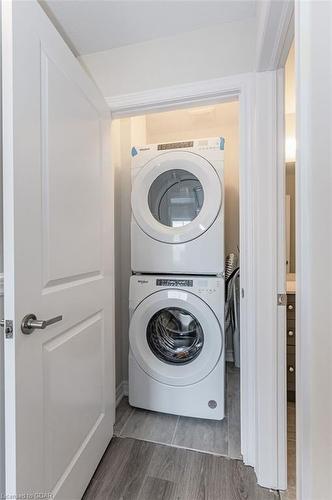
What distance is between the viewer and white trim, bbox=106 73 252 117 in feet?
4.20

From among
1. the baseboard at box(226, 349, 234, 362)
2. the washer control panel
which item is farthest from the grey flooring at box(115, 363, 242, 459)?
the washer control panel

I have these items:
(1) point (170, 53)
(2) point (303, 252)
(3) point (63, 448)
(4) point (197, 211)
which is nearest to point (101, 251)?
(4) point (197, 211)

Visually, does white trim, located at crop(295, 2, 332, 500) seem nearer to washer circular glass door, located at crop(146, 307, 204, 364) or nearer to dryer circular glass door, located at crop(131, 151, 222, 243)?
dryer circular glass door, located at crop(131, 151, 222, 243)

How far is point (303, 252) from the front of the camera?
21.4 inches

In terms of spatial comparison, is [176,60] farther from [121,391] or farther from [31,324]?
[121,391]

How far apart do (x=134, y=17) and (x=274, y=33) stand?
2.36 feet

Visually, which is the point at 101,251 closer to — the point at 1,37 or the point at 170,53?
the point at 1,37

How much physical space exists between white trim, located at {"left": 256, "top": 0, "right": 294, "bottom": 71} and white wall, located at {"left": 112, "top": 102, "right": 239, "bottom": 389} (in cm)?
111

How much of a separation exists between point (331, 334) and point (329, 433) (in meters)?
0.18

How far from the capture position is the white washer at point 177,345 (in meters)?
1.56

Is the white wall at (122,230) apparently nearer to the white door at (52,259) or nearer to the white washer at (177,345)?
the white washer at (177,345)

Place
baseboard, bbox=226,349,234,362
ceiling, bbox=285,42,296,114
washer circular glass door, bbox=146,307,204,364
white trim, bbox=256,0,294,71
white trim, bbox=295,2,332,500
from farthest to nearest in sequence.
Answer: baseboard, bbox=226,349,234,362 → washer circular glass door, bbox=146,307,204,364 → ceiling, bbox=285,42,296,114 → white trim, bbox=256,0,294,71 → white trim, bbox=295,2,332,500

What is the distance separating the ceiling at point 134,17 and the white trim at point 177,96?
0.93ft

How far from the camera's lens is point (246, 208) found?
4.20 feet
